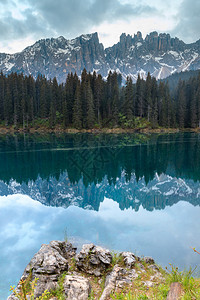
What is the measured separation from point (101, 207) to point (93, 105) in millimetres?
62655

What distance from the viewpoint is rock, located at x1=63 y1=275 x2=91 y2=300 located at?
573 cm

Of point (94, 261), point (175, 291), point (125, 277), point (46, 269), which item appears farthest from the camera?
point (94, 261)

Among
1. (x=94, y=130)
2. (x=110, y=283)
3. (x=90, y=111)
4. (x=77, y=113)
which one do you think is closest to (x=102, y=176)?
(x=110, y=283)

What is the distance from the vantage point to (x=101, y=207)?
1579 centimetres

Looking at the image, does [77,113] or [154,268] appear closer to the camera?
[154,268]

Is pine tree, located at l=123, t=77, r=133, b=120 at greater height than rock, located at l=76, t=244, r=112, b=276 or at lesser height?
greater

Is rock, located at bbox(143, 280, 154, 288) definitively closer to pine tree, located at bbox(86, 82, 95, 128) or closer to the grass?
the grass

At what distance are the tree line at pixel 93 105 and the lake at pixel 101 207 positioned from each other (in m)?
47.2

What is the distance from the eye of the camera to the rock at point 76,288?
5730mm

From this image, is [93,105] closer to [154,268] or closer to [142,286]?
[154,268]

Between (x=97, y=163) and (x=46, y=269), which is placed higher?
(x=97, y=163)

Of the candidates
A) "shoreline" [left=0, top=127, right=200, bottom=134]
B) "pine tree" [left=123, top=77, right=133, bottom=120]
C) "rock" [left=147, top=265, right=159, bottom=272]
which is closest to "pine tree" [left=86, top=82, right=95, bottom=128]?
"shoreline" [left=0, top=127, right=200, bottom=134]

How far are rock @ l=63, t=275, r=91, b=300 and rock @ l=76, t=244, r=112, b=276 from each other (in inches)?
43.3

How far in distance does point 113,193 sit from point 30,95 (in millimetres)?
84103
